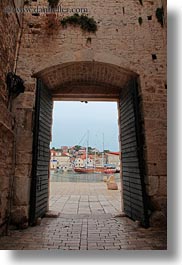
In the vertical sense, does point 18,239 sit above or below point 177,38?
below

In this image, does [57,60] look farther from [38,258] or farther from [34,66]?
[38,258]

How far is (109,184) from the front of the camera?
970cm

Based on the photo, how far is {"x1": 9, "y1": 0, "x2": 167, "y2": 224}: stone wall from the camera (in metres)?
4.02

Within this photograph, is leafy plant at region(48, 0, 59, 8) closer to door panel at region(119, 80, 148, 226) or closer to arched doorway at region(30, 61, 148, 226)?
arched doorway at region(30, 61, 148, 226)

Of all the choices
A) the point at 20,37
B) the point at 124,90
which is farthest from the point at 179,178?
the point at 20,37

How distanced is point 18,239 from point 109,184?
697cm

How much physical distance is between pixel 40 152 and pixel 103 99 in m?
2.59

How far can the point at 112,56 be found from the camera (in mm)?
4551

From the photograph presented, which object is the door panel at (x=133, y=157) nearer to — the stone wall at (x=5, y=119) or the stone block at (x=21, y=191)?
the stone block at (x=21, y=191)

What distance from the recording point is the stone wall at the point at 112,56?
13.2 ft

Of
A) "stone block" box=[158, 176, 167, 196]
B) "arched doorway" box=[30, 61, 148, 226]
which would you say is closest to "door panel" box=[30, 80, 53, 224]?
"arched doorway" box=[30, 61, 148, 226]

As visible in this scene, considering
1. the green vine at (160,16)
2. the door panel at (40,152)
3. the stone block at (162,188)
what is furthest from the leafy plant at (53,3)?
the stone block at (162,188)

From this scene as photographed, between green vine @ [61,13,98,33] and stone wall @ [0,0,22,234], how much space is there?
1241mm

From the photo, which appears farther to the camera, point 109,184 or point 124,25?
point 109,184
